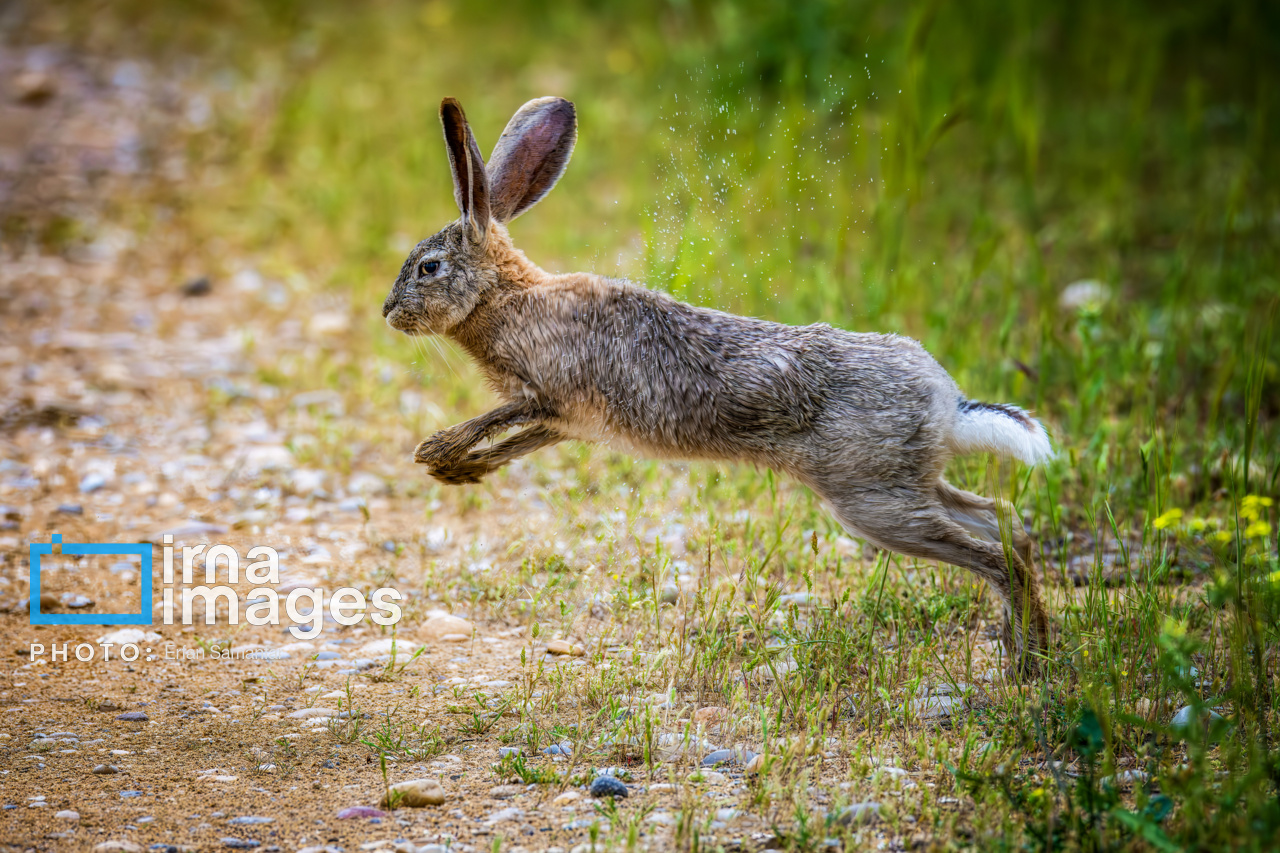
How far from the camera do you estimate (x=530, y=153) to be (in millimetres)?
4461

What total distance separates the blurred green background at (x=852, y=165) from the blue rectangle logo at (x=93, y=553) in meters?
2.18

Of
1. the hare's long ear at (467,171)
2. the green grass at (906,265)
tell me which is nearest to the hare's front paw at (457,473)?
the green grass at (906,265)

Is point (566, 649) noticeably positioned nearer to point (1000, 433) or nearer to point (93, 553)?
point (1000, 433)

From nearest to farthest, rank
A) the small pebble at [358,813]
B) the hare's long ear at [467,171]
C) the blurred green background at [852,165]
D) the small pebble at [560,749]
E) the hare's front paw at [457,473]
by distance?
the small pebble at [358,813]
the small pebble at [560,749]
the hare's long ear at [467,171]
the hare's front paw at [457,473]
the blurred green background at [852,165]

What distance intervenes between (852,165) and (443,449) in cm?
513

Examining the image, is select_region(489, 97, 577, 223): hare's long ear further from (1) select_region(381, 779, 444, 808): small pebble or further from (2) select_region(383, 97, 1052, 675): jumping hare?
(1) select_region(381, 779, 444, 808): small pebble

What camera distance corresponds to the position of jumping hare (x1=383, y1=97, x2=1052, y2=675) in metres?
3.78

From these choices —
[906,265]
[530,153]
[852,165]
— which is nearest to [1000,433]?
[530,153]

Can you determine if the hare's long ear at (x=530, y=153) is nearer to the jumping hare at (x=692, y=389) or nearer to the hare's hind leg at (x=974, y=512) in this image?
the jumping hare at (x=692, y=389)

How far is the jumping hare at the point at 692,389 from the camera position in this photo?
3.78 m

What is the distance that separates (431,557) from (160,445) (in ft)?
6.26

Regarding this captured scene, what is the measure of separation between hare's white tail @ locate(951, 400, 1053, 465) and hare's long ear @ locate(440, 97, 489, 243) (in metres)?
1.81

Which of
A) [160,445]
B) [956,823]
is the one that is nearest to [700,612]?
[956,823]

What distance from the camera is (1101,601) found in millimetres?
3922
